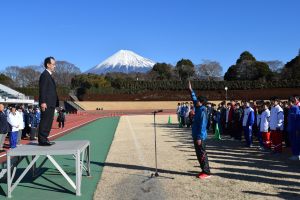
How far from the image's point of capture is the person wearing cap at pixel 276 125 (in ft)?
45.2

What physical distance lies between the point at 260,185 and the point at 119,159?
5.38m

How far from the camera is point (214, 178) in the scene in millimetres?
9836

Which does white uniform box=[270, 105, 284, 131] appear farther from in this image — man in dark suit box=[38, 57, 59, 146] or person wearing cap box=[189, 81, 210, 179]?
man in dark suit box=[38, 57, 59, 146]

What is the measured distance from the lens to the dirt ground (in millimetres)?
8297

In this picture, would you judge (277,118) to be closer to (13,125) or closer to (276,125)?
(276,125)

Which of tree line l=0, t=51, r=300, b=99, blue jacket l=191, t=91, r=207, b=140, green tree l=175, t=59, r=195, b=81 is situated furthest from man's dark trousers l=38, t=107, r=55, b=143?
green tree l=175, t=59, r=195, b=81

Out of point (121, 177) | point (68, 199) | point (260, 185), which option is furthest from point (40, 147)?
point (260, 185)

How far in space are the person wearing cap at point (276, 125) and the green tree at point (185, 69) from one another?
9472 cm

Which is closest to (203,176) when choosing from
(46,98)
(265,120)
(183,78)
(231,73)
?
(46,98)

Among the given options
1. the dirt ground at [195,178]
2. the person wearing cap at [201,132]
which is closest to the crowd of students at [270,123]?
the dirt ground at [195,178]

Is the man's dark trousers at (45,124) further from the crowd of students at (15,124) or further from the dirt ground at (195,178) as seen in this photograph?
the crowd of students at (15,124)

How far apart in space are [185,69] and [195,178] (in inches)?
3952

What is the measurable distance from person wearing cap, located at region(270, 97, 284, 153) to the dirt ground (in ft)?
1.28

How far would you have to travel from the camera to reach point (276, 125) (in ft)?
45.6
